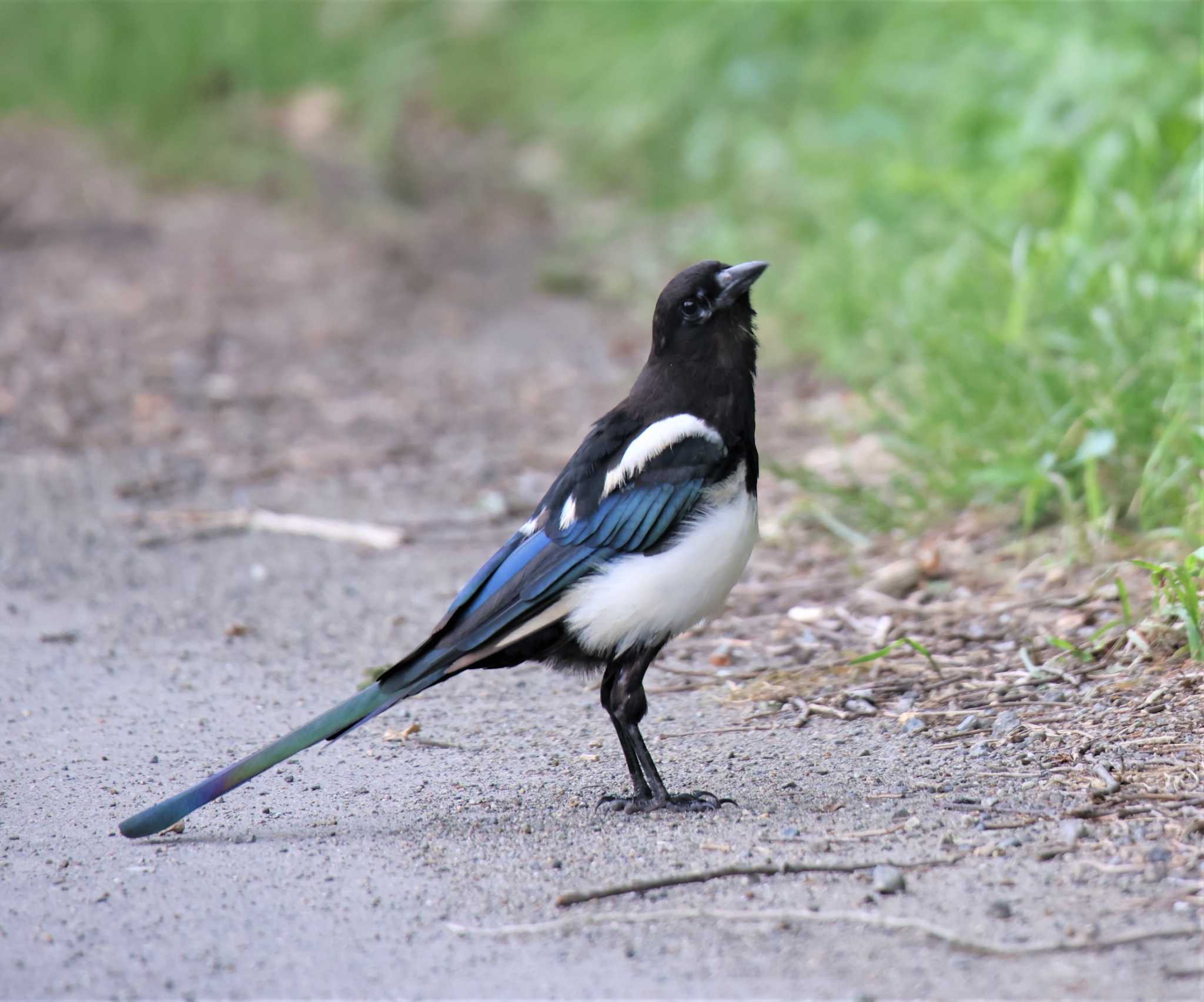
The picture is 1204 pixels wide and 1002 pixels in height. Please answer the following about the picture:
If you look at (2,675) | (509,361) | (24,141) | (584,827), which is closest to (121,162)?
(24,141)

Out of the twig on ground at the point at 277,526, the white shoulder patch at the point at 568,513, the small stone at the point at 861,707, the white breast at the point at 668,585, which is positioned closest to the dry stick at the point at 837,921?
the white breast at the point at 668,585

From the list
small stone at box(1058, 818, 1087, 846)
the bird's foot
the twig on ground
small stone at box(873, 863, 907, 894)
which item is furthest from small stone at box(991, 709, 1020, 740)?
the twig on ground

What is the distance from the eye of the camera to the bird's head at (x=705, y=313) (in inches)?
122

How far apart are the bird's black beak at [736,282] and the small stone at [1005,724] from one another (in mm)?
1005

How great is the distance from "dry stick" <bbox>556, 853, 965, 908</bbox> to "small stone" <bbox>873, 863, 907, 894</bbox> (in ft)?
0.08

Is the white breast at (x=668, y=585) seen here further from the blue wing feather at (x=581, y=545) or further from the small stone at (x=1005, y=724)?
the small stone at (x=1005, y=724)

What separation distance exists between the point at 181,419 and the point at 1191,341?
156 inches

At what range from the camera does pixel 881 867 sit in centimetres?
242

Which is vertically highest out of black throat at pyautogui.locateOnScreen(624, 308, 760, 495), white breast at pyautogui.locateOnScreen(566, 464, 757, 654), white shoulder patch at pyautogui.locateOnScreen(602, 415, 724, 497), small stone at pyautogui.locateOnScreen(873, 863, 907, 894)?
black throat at pyautogui.locateOnScreen(624, 308, 760, 495)

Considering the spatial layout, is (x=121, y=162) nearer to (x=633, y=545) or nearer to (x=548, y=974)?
(x=633, y=545)

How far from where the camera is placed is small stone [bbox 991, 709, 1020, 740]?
119 inches

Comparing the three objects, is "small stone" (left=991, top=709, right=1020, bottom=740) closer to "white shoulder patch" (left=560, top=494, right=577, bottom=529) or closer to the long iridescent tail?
"white shoulder patch" (left=560, top=494, right=577, bottom=529)

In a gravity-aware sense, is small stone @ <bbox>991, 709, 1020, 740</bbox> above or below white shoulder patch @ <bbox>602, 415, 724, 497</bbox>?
below

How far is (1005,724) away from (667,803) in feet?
2.43
